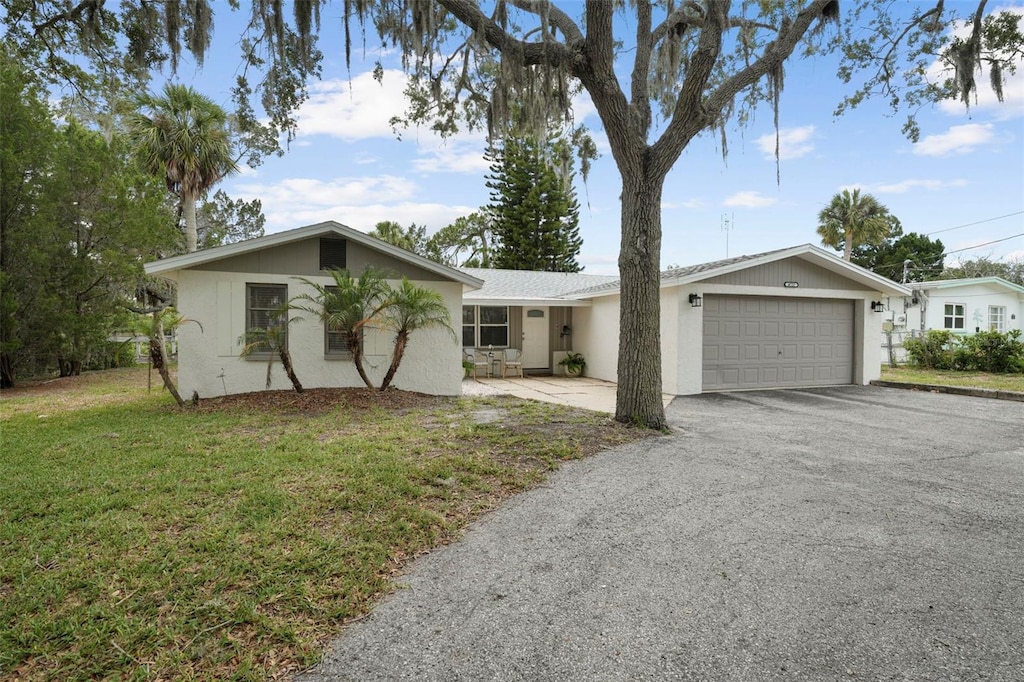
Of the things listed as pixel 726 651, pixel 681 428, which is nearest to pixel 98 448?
pixel 726 651

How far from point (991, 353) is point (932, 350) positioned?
4.51ft

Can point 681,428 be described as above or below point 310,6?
below

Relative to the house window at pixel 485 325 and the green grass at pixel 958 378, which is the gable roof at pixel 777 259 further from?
the house window at pixel 485 325

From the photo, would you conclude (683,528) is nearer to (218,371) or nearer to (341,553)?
(341,553)

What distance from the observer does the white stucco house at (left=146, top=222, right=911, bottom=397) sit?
8945mm

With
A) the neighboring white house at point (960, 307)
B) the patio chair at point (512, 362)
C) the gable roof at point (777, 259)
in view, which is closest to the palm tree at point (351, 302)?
the patio chair at point (512, 362)

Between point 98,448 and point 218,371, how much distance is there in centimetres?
357

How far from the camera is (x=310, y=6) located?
585cm

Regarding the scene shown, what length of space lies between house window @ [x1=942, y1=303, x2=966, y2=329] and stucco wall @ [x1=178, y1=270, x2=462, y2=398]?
1937 cm

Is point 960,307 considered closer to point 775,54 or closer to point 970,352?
point 970,352

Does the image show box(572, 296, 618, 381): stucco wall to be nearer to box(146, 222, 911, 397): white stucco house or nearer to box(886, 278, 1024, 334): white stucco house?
box(146, 222, 911, 397): white stucco house

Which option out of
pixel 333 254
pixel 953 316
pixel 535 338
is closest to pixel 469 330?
pixel 535 338

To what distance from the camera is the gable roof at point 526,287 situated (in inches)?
546

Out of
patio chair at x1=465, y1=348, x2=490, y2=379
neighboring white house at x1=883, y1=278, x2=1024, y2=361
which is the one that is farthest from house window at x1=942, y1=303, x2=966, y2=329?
patio chair at x1=465, y1=348, x2=490, y2=379
